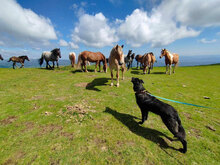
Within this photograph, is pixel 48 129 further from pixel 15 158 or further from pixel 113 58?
pixel 113 58

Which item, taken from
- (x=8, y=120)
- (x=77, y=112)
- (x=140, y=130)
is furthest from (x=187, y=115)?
(x=8, y=120)

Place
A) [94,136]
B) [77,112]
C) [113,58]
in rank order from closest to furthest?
[94,136], [77,112], [113,58]

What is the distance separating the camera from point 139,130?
3639 millimetres

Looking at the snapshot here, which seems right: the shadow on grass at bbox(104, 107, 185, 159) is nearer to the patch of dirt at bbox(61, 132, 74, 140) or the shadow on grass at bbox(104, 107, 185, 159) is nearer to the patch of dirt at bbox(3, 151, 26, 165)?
the patch of dirt at bbox(61, 132, 74, 140)

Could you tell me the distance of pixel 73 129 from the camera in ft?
11.4

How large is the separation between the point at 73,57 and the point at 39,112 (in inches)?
633

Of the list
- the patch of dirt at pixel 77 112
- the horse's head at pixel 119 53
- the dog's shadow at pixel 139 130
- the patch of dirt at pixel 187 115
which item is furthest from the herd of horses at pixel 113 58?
the patch of dirt at pixel 187 115

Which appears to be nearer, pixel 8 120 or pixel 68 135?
pixel 68 135

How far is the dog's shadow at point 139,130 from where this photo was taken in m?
3.25

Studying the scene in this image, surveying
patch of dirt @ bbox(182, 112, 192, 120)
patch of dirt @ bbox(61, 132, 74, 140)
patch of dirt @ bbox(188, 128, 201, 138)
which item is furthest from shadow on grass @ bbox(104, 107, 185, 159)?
patch of dirt @ bbox(182, 112, 192, 120)

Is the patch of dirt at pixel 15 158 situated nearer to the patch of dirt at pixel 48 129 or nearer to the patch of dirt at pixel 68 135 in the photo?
the patch of dirt at pixel 48 129

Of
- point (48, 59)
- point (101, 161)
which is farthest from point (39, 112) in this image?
point (48, 59)

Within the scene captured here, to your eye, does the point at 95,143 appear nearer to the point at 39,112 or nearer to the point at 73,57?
the point at 39,112

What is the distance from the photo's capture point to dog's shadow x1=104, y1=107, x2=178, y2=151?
10.7 feet
